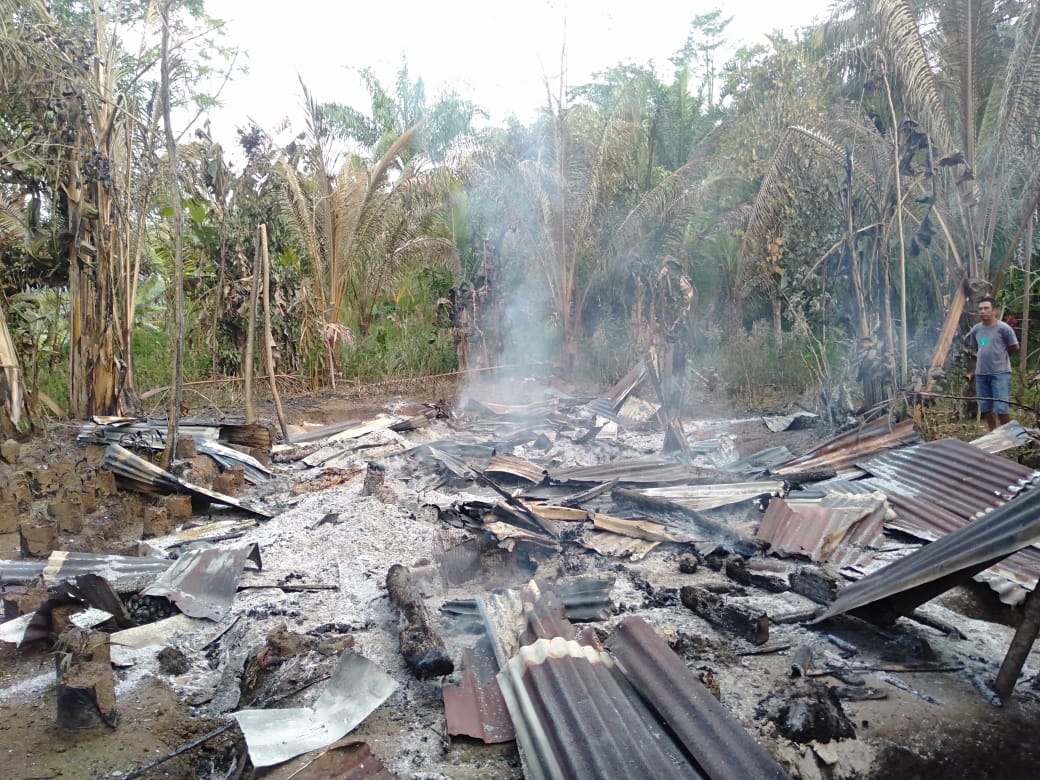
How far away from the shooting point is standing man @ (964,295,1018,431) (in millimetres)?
7223

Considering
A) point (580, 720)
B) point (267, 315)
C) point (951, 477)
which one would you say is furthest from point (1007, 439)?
point (267, 315)

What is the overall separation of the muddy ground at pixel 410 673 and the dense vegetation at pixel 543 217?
2562mm

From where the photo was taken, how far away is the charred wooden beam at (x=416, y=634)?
3.23 metres

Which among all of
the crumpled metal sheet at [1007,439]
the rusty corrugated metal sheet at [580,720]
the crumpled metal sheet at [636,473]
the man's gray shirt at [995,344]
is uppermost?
the man's gray shirt at [995,344]

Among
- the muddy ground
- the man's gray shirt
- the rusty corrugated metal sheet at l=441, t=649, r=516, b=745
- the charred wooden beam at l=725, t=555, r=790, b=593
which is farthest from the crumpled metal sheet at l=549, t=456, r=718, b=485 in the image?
the man's gray shirt

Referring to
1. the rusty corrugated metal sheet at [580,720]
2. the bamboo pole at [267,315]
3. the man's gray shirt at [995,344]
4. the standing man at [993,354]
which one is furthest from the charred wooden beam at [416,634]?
the man's gray shirt at [995,344]

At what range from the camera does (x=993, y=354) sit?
7.27 metres

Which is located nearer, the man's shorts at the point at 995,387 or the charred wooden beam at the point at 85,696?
the charred wooden beam at the point at 85,696

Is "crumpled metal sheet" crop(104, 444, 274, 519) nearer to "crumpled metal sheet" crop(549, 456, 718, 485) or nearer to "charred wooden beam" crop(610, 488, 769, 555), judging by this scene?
"crumpled metal sheet" crop(549, 456, 718, 485)

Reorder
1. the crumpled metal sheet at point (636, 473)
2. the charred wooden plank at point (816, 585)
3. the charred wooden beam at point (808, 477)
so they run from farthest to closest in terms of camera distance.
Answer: the crumpled metal sheet at point (636, 473) < the charred wooden beam at point (808, 477) < the charred wooden plank at point (816, 585)

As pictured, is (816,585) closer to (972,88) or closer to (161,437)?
(161,437)

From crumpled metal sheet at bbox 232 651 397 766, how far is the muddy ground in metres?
0.05

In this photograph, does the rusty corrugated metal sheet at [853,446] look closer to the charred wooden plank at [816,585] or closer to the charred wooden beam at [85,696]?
the charred wooden plank at [816,585]

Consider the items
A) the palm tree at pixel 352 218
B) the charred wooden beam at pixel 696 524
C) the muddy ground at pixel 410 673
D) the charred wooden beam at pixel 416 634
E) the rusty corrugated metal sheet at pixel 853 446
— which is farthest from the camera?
the palm tree at pixel 352 218
